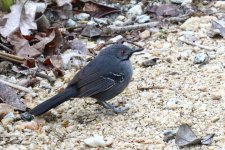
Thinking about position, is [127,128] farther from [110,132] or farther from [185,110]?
[185,110]

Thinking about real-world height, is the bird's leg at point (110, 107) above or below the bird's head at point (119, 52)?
below

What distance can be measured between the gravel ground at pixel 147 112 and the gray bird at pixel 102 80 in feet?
0.53

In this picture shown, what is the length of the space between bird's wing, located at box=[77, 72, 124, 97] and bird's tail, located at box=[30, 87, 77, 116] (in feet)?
0.28

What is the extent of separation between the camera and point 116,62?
19.6ft

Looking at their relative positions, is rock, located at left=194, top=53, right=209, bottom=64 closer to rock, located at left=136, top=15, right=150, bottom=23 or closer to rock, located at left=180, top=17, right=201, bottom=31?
rock, located at left=180, top=17, right=201, bottom=31

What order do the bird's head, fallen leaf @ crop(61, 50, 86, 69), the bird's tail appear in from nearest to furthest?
1. the bird's tail
2. the bird's head
3. fallen leaf @ crop(61, 50, 86, 69)

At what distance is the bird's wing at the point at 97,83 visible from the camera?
5727 mm

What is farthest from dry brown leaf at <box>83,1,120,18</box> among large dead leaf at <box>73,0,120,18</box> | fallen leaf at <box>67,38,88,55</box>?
fallen leaf at <box>67,38,88,55</box>

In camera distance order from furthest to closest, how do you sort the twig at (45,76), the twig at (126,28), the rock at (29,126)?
the twig at (126,28) < the twig at (45,76) < the rock at (29,126)

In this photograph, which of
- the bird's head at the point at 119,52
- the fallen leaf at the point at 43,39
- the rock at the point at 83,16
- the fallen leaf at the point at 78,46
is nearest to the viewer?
the bird's head at the point at 119,52

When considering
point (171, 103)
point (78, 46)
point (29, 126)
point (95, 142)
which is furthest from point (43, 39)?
point (95, 142)

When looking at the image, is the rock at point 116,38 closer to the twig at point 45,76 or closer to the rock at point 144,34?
the rock at point 144,34

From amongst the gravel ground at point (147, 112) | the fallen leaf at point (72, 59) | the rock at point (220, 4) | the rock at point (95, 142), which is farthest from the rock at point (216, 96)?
the rock at point (220, 4)

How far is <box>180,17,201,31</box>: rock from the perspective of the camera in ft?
24.0
